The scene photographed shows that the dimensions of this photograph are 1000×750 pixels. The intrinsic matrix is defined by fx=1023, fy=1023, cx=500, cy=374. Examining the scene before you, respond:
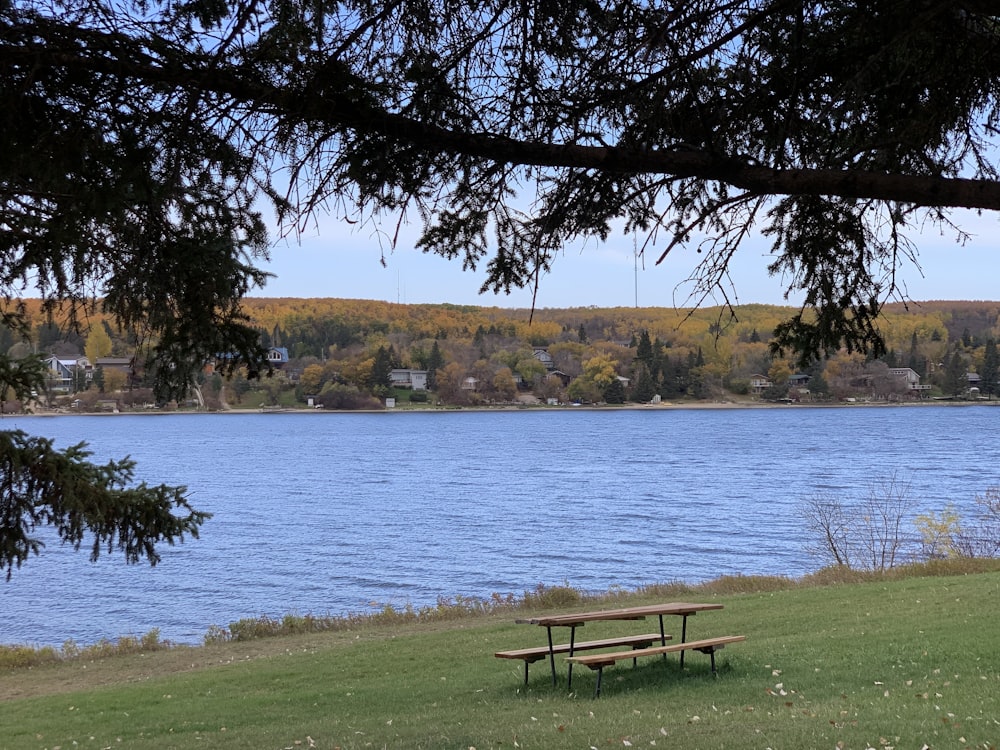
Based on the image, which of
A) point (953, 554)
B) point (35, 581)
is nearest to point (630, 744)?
Result: point (953, 554)

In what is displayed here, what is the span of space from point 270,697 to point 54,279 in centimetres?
596

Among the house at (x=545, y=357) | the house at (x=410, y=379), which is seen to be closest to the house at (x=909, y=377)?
Result: the house at (x=545, y=357)

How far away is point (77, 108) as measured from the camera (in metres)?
3.84

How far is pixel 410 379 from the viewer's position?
365 feet

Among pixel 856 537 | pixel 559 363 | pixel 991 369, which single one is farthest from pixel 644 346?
pixel 559 363

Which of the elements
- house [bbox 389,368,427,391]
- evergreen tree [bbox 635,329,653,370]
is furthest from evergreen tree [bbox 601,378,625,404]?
evergreen tree [bbox 635,329,653,370]

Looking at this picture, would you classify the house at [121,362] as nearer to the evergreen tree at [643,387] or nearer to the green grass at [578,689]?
the green grass at [578,689]

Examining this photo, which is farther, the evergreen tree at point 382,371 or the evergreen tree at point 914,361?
the evergreen tree at point 914,361

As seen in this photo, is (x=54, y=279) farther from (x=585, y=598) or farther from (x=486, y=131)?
(x=585, y=598)

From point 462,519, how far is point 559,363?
213 feet

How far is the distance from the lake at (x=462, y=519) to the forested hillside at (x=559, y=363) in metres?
6.24

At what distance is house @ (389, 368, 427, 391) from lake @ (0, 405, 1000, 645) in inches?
463

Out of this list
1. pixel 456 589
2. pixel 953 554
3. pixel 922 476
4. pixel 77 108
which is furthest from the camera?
pixel 922 476

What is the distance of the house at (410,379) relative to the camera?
10409 cm
